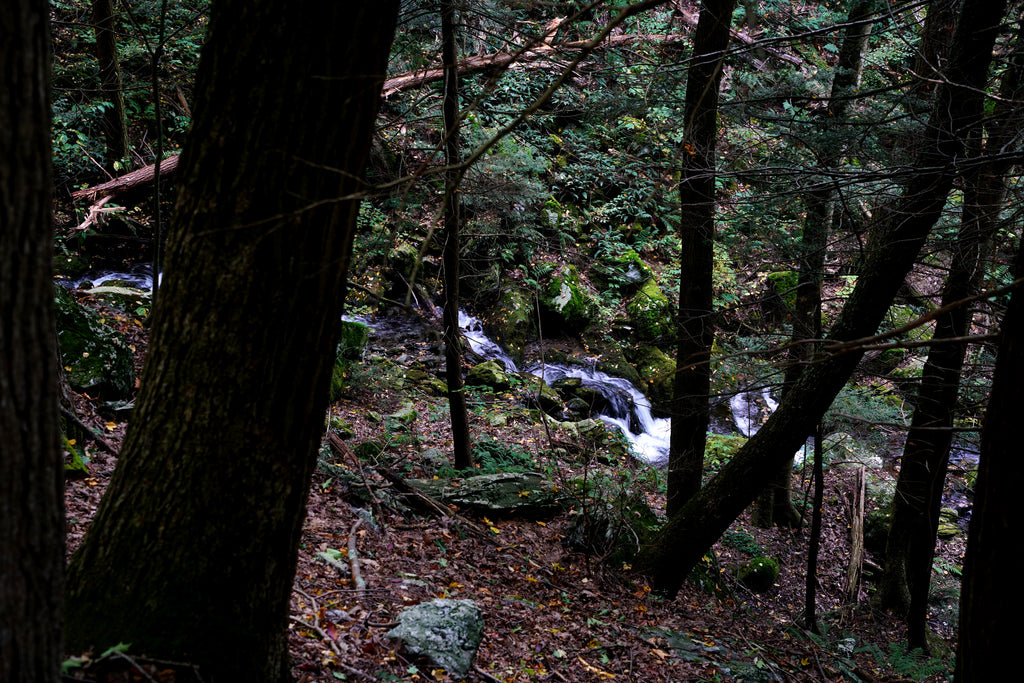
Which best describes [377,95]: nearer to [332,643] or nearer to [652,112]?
[332,643]

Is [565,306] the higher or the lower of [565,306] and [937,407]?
the higher

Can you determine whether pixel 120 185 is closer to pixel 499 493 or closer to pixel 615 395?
pixel 499 493

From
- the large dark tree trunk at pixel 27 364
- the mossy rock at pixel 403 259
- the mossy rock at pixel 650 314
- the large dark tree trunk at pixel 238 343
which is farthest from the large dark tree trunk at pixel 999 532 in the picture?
the mossy rock at pixel 650 314

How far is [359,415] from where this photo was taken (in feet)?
30.3

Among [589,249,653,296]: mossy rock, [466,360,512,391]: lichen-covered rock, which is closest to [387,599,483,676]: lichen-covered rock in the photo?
[466,360,512,391]: lichen-covered rock

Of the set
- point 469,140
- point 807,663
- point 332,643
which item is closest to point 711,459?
point 807,663

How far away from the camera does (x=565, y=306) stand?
1377 centimetres

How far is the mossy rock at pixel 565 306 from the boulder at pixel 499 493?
6669mm

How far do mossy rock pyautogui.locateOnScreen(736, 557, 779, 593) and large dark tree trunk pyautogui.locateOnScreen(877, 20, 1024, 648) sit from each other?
1553 mm

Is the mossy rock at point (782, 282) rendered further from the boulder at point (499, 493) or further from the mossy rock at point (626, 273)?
the boulder at point (499, 493)

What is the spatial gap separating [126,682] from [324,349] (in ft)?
4.21

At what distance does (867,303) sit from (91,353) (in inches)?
290

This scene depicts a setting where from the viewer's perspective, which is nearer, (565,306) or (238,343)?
(238,343)

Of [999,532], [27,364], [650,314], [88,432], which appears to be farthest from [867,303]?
[650,314]
